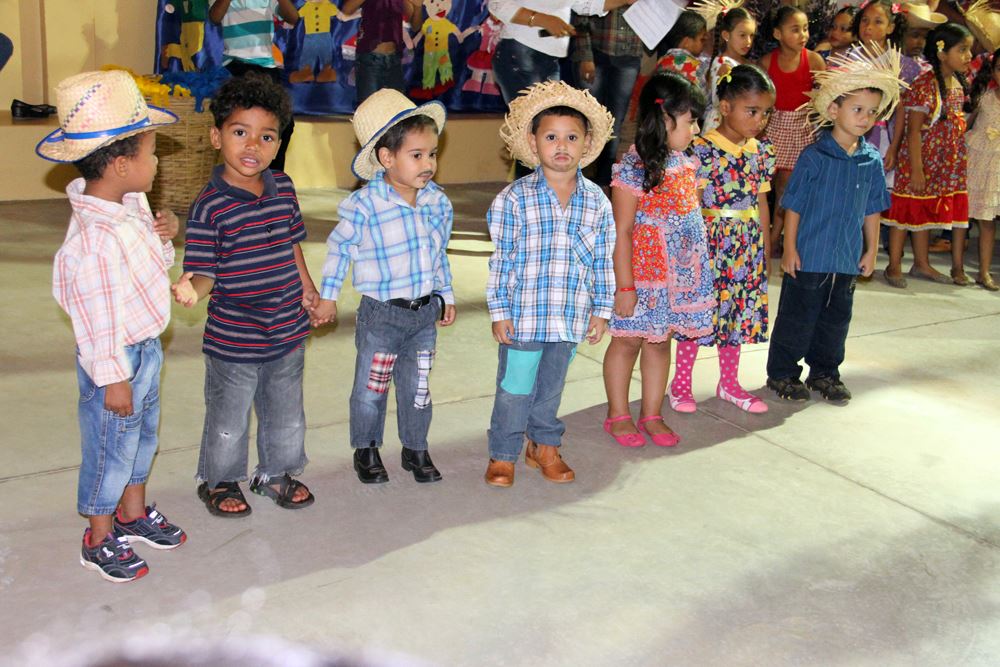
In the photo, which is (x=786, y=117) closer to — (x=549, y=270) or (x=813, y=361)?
(x=813, y=361)

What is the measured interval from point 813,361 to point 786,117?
8.90 feet

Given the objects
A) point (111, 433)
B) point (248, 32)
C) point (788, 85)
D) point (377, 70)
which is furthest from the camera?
point (377, 70)

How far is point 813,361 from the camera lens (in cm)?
481

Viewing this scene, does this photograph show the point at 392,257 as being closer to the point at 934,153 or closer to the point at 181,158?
the point at 934,153

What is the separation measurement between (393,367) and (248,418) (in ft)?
1.63

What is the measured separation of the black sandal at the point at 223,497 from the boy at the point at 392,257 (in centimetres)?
43

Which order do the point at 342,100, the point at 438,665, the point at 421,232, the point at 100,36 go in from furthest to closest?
the point at 342,100 < the point at 100,36 < the point at 421,232 < the point at 438,665

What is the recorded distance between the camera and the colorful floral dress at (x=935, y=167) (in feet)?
21.6

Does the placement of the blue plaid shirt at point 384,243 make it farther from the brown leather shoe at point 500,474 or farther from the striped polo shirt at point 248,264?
the brown leather shoe at point 500,474

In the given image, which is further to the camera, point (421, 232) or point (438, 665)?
point (421, 232)

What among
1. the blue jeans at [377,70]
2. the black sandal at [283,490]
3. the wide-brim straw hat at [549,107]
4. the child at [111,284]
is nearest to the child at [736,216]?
the wide-brim straw hat at [549,107]

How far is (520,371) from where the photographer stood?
3584mm

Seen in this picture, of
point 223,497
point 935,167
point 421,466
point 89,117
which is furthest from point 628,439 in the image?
point 935,167

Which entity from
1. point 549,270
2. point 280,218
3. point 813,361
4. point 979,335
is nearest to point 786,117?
point 979,335
